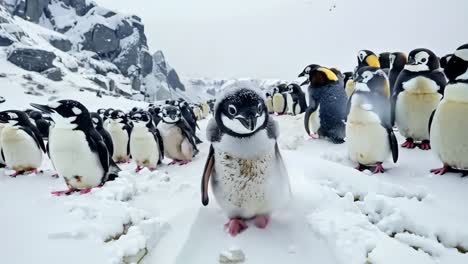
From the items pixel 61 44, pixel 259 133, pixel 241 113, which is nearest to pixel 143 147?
pixel 259 133

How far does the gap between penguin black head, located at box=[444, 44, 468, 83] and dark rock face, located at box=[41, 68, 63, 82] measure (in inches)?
1107

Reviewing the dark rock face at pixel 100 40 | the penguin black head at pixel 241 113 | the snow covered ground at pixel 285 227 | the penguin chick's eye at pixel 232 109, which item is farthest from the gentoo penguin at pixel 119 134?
the dark rock face at pixel 100 40

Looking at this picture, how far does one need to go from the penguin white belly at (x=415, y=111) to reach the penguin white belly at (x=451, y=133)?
2.96 feet

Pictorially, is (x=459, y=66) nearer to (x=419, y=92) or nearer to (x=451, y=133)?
(x=451, y=133)

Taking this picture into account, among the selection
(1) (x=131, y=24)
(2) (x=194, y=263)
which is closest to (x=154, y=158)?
(2) (x=194, y=263)

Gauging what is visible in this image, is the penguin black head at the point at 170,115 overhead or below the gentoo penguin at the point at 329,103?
below

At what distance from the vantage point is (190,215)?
2.31 meters

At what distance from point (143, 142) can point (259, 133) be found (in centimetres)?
335

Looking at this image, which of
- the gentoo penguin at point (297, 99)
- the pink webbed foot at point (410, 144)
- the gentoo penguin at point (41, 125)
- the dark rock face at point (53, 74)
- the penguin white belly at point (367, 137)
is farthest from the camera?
the dark rock face at point (53, 74)

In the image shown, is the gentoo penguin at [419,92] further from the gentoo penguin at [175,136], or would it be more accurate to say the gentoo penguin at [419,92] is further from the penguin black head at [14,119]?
the penguin black head at [14,119]

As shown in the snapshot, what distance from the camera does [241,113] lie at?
1.81 m

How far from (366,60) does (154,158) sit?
3783mm

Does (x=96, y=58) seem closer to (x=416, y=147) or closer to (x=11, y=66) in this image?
(x=11, y=66)

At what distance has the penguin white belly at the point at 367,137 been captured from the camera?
332 cm
